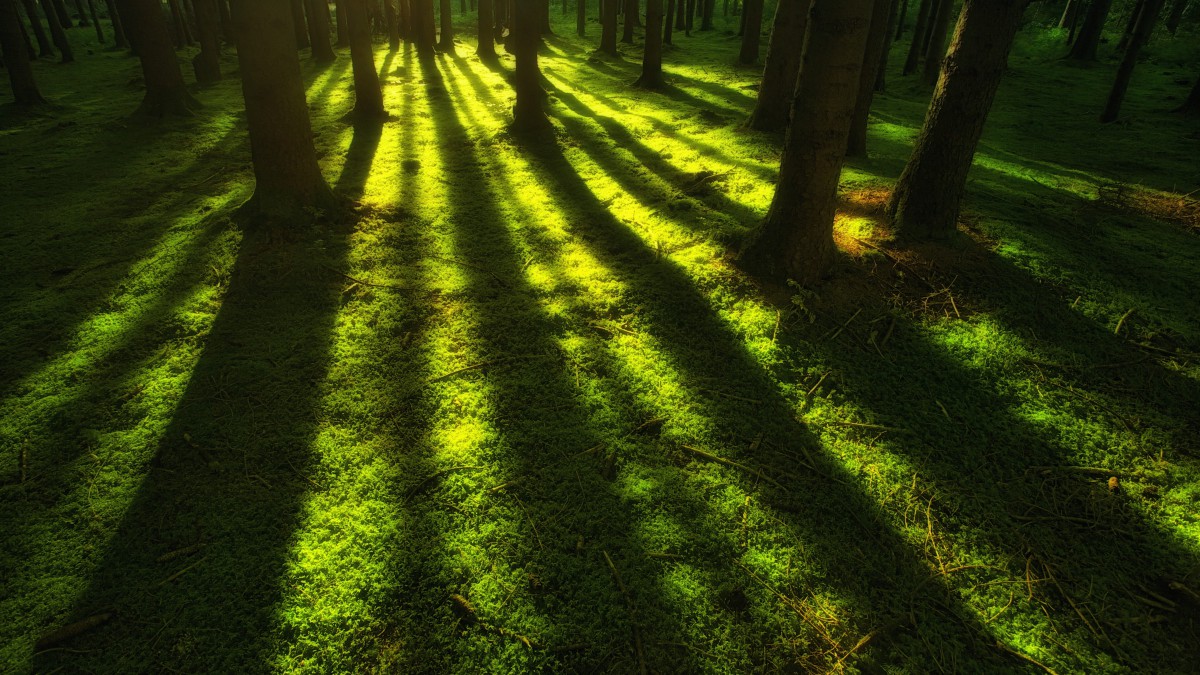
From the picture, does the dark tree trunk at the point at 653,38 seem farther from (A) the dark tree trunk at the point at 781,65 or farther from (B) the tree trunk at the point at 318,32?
(B) the tree trunk at the point at 318,32

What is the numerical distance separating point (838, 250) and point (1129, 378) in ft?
6.57

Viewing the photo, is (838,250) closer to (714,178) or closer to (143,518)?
(714,178)

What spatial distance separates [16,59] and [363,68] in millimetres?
7373

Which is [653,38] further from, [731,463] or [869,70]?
[731,463]

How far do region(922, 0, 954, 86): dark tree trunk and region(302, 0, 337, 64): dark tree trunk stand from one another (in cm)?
1844

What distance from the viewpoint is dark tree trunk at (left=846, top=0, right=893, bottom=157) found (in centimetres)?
593

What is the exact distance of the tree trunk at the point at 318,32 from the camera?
17188 millimetres

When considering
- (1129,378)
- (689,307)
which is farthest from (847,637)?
(1129,378)

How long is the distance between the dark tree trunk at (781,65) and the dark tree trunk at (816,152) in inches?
175

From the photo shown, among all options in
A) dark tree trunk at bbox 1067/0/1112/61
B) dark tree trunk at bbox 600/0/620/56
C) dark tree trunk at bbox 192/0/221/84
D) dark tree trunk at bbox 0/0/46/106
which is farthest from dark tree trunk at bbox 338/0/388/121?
dark tree trunk at bbox 1067/0/1112/61

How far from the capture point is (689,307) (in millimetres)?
4062

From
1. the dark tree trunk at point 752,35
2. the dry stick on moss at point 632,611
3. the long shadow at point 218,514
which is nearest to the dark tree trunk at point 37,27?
the dark tree trunk at point 752,35

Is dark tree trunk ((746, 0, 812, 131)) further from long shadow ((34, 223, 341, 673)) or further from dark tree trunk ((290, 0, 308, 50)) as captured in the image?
dark tree trunk ((290, 0, 308, 50))

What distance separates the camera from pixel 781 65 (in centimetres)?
785
